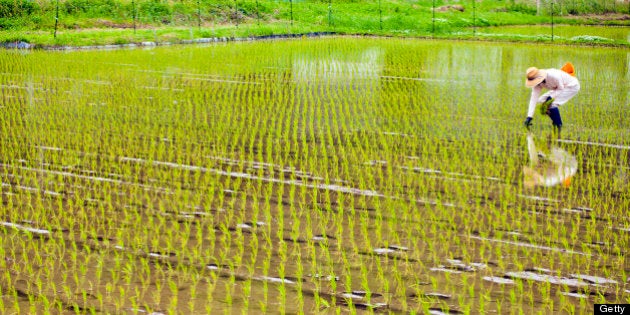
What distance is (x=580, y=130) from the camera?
28.4 ft

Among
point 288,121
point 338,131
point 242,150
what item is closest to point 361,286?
point 242,150

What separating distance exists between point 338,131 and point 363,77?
5.08 m

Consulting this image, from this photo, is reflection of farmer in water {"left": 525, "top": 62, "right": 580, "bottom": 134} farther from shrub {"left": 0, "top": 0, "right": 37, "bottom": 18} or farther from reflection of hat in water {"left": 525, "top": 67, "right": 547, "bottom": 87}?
shrub {"left": 0, "top": 0, "right": 37, "bottom": 18}

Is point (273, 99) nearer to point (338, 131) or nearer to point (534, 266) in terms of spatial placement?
point (338, 131)

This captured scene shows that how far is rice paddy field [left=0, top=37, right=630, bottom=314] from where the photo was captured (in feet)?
13.3

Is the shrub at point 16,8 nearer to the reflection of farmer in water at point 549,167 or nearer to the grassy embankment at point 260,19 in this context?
the grassy embankment at point 260,19

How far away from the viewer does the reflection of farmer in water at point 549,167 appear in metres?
6.38

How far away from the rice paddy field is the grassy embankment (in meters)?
7.99

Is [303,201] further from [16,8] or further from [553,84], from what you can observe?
[16,8]

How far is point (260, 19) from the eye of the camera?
24.4 metres

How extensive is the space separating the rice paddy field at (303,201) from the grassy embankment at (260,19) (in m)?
7.99

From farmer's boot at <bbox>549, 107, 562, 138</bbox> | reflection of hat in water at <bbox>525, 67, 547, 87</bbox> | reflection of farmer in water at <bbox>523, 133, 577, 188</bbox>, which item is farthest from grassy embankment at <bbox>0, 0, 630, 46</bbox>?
reflection of farmer in water at <bbox>523, 133, 577, 188</bbox>

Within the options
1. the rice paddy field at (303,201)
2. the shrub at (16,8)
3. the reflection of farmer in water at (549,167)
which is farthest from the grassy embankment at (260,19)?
the reflection of farmer in water at (549,167)

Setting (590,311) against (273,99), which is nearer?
(590,311)
